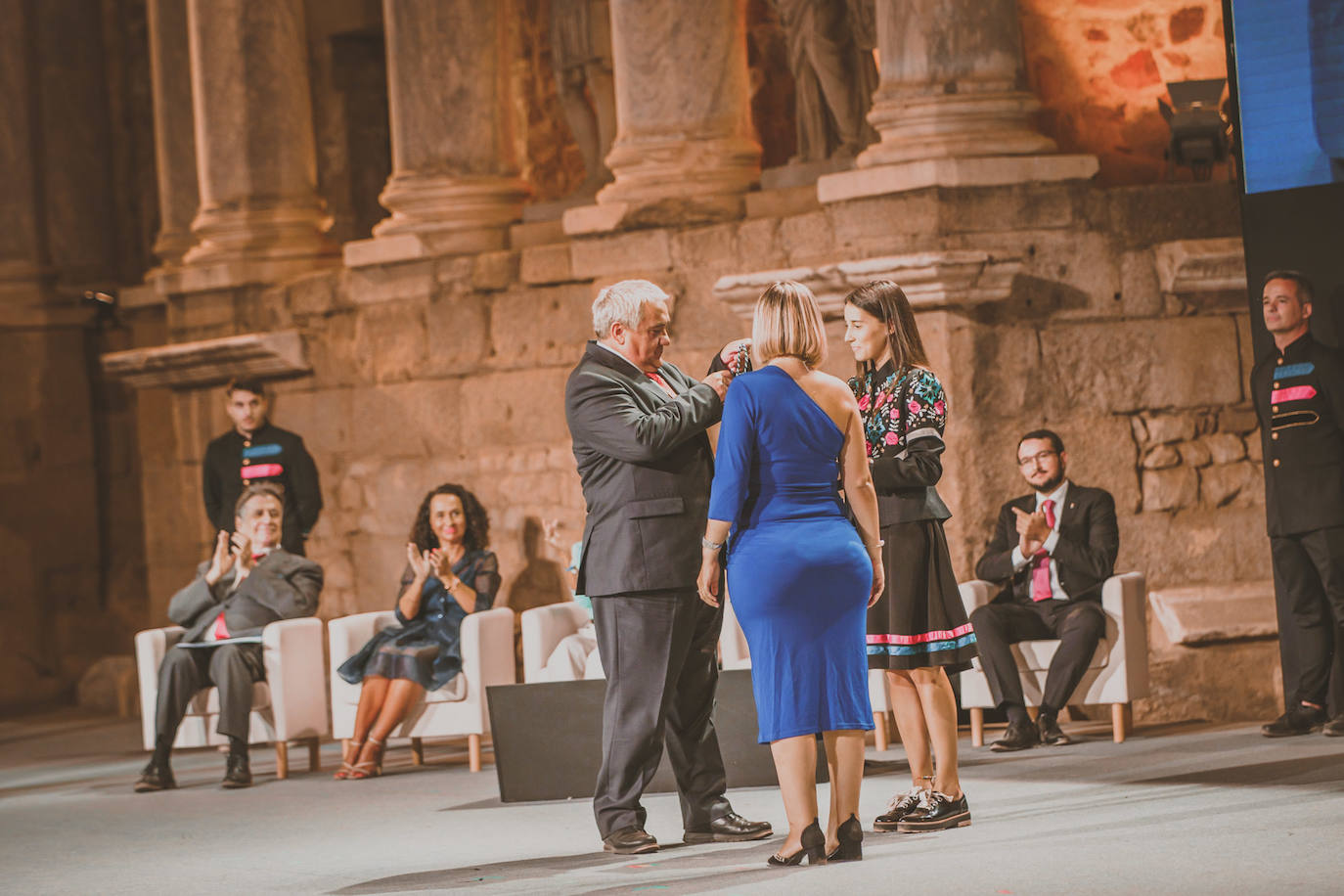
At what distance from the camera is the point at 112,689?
12.5 meters

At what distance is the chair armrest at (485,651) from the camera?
8023 mm

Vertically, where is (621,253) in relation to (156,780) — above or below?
above

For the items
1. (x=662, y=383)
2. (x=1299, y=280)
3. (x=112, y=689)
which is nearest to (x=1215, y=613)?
(x=1299, y=280)

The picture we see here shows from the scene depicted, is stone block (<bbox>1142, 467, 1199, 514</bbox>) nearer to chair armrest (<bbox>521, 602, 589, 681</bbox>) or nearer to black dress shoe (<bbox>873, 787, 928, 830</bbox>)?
chair armrest (<bbox>521, 602, 589, 681</bbox>)

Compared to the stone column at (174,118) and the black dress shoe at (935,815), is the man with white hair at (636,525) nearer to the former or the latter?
the black dress shoe at (935,815)

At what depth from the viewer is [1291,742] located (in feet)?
23.6

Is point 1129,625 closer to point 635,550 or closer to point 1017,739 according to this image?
point 1017,739

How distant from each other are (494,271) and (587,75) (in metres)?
1.49

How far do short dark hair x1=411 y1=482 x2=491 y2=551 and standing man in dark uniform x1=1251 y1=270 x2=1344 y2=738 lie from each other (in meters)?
3.09

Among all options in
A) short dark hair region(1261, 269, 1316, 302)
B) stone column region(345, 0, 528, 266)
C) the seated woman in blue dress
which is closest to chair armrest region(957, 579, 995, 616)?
short dark hair region(1261, 269, 1316, 302)

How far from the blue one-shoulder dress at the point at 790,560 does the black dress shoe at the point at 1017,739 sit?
7.78 ft

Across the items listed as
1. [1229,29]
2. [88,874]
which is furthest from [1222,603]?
[88,874]

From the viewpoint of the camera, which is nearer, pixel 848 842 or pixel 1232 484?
pixel 848 842

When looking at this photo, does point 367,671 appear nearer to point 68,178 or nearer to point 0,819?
point 0,819
